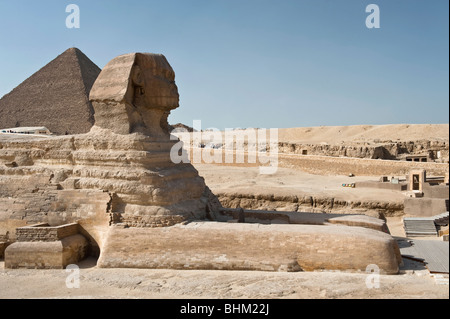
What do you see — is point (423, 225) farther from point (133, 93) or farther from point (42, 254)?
point (42, 254)

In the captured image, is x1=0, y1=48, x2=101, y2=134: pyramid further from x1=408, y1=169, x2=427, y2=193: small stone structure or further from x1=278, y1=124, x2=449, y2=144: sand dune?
x1=278, y1=124, x2=449, y2=144: sand dune

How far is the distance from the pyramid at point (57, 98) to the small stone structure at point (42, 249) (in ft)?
18.8

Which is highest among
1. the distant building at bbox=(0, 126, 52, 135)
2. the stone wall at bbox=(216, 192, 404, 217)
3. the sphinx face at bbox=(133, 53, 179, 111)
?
the sphinx face at bbox=(133, 53, 179, 111)

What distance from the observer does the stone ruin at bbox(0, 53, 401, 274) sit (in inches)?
268

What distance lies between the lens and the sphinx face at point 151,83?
338 inches

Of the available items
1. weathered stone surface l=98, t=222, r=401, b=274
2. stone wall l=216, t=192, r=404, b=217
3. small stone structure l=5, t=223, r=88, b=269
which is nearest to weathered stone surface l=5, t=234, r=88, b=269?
small stone structure l=5, t=223, r=88, b=269

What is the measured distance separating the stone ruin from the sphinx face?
0.07 feet

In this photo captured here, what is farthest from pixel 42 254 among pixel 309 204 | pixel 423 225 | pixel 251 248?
pixel 423 225

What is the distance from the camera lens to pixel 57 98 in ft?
45.1

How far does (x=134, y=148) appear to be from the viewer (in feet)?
26.5

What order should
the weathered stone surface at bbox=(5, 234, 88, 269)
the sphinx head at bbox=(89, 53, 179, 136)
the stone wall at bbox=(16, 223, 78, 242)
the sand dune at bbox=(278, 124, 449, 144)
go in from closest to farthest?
the weathered stone surface at bbox=(5, 234, 88, 269), the stone wall at bbox=(16, 223, 78, 242), the sphinx head at bbox=(89, 53, 179, 136), the sand dune at bbox=(278, 124, 449, 144)

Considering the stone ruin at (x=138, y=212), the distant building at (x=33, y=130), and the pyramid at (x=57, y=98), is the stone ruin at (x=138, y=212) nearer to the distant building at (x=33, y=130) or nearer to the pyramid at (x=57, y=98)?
the pyramid at (x=57, y=98)
